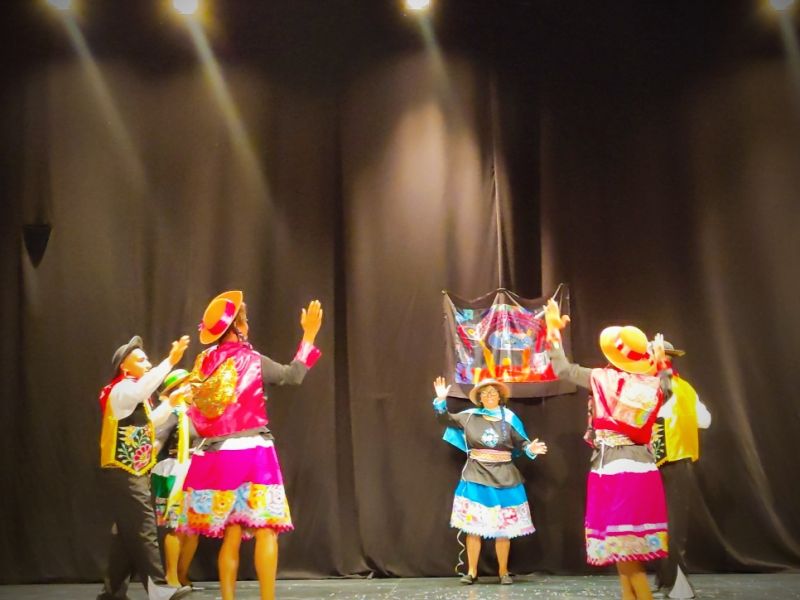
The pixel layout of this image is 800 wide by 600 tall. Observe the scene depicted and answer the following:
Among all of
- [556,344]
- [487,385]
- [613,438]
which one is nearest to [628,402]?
[613,438]

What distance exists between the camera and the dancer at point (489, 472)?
16.6 feet

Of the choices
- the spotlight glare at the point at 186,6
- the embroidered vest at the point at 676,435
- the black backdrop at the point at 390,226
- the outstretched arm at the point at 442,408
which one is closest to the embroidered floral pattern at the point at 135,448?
the black backdrop at the point at 390,226

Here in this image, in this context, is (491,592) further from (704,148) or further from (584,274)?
(704,148)

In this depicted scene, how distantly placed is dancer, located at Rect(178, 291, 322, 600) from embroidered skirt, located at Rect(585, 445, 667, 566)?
1336 mm

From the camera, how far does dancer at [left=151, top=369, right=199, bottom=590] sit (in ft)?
15.8

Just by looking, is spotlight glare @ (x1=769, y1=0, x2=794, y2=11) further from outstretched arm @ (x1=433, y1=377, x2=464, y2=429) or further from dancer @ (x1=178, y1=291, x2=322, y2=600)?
dancer @ (x1=178, y1=291, x2=322, y2=600)

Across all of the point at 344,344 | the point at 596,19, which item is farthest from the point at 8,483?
the point at 596,19

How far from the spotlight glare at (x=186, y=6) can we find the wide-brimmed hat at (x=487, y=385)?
3.43m

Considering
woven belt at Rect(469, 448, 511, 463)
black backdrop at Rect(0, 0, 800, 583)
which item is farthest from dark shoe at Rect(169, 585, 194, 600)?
woven belt at Rect(469, 448, 511, 463)

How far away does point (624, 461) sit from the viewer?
11.5ft

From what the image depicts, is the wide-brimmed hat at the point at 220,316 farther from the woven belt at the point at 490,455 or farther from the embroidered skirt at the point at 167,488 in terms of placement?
the woven belt at the point at 490,455

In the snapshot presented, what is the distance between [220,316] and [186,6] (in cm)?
333

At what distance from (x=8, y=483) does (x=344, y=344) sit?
97.1 inches

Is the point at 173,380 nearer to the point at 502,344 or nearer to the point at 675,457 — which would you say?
→ the point at 502,344
